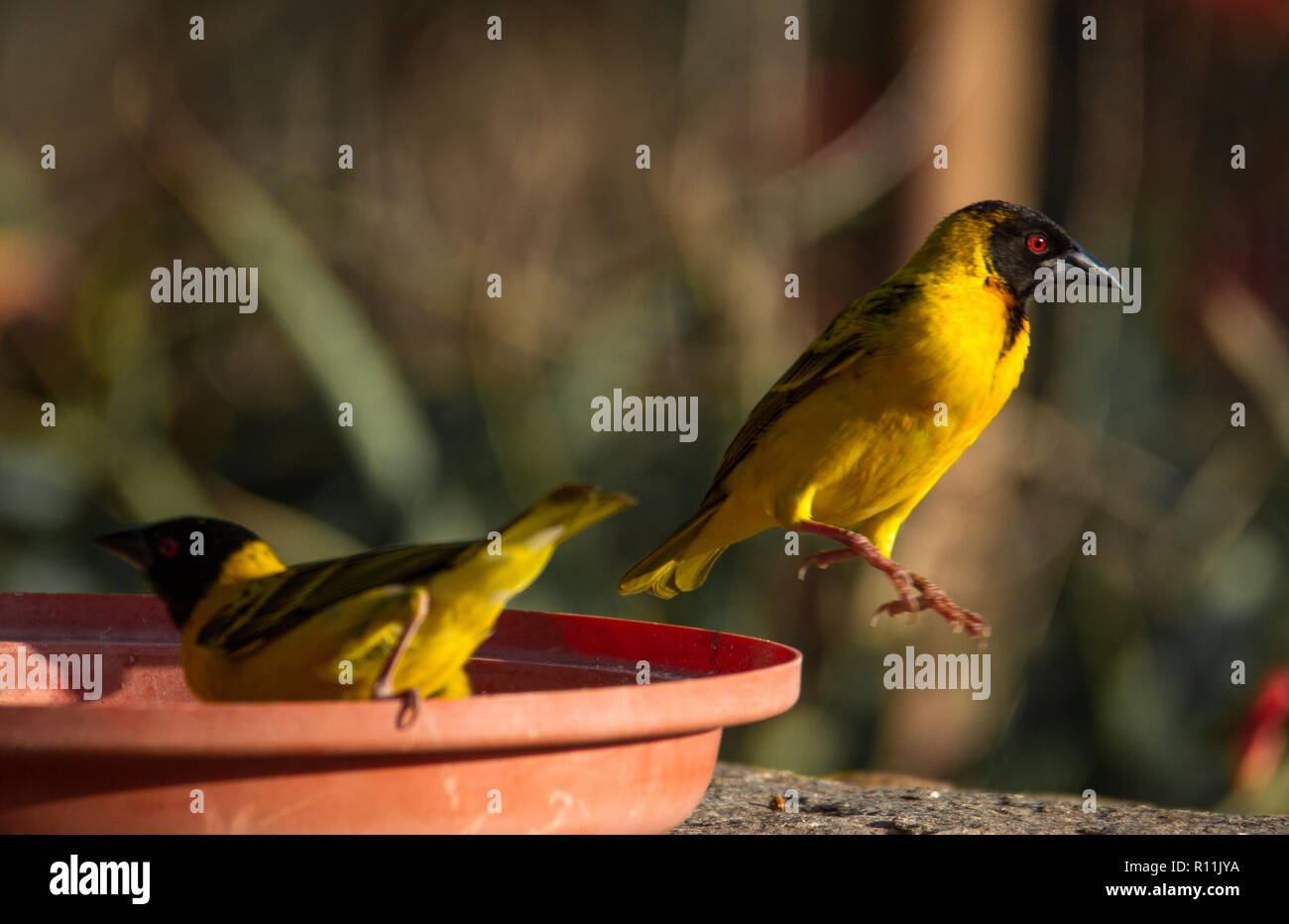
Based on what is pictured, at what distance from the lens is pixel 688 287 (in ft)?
17.9

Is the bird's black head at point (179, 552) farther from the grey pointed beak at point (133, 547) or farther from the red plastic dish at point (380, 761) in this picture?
the red plastic dish at point (380, 761)

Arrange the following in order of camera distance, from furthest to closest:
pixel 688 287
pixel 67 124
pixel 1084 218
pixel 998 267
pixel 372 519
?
pixel 67 124 → pixel 1084 218 → pixel 688 287 → pixel 372 519 → pixel 998 267

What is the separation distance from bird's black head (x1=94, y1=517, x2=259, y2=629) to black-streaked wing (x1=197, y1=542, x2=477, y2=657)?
0.14 meters

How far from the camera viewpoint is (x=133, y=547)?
A: 230 cm

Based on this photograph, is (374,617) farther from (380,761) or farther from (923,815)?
(923,815)

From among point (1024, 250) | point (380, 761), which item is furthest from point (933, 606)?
point (380, 761)

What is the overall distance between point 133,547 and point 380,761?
774 mm

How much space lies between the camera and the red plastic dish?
1.63 meters

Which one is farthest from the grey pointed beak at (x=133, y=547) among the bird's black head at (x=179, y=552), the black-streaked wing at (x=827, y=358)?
the black-streaked wing at (x=827, y=358)

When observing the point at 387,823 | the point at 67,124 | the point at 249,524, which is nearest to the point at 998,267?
the point at 387,823

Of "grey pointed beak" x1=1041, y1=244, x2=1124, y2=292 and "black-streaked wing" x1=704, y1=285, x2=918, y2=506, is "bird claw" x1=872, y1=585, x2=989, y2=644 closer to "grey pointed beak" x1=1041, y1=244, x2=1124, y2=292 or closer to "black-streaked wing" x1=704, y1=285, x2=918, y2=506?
"black-streaked wing" x1=704, y1=285, x2=918, y2=506

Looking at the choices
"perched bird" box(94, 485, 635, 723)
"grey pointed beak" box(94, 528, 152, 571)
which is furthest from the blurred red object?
"grey pointed beak" box(94, 528, 152, 571)
